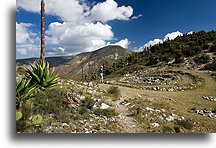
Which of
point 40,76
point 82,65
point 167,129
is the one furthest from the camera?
point 82,65

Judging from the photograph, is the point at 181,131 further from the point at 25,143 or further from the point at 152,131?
the point at 25,143

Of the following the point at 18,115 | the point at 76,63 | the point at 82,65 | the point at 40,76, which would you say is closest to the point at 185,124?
the point at 18,115

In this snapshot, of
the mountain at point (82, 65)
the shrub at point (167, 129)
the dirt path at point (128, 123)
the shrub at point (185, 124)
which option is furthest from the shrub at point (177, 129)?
the mountain at point (82, 65)

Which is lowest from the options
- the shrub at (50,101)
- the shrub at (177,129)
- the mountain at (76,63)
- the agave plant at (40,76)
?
the shrub at (177,129)

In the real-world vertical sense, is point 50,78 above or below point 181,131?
above

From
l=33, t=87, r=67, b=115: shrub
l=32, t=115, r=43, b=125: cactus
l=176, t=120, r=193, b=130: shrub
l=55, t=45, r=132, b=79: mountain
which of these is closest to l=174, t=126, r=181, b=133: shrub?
l=176, t=120, r=193, b=130: shrub

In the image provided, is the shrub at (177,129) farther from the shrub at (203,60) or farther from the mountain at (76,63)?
the shrub at (203,60)

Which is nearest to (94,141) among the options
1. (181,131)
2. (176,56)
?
(181,131)

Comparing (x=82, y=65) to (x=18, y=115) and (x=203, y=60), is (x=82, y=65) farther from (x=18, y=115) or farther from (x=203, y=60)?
(x=203, y=60)

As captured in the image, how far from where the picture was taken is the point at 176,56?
27469 mm

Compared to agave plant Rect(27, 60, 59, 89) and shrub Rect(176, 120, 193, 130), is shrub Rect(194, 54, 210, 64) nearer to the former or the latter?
shrub Rect(176, 120, 193, 130)

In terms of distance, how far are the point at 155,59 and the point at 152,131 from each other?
28.7 meters

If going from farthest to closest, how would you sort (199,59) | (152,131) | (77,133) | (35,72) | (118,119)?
(199,59) → (35,72) → (118,119) → (152,131) → (77,133)
